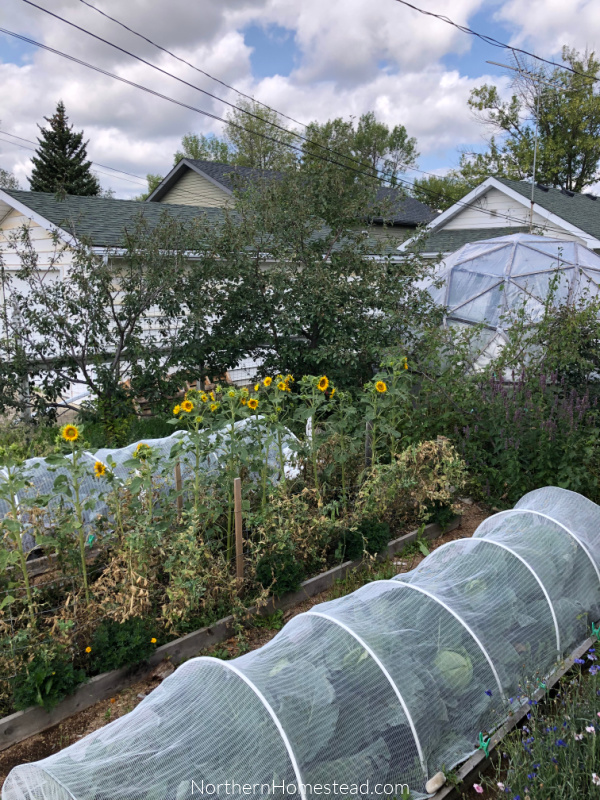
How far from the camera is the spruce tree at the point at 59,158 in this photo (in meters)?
30.3

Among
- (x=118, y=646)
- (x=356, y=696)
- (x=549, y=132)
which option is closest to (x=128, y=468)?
(x=118, y=646)

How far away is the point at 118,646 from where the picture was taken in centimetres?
328

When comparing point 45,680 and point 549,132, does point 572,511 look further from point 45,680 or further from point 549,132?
point 549,132

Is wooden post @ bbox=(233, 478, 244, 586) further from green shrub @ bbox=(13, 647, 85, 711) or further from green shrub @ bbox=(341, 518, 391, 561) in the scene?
green shrub @ bbox=(13, 647, 85, 711)

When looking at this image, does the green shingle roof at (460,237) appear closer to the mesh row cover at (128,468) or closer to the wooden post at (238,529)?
the mesh row cover at (128,468)

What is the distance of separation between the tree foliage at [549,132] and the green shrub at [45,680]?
3313cm

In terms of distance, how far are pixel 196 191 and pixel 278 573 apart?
19.6 m

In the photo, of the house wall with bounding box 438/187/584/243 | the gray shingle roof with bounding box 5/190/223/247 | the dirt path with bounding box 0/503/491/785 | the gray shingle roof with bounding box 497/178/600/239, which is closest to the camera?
the dirt path with bounding box 0/503/491/785

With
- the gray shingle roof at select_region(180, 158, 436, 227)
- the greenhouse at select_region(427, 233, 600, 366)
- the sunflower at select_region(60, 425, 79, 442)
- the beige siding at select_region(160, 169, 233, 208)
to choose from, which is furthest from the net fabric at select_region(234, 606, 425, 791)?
the beige siding at select_region(160, 169, 233, 208)

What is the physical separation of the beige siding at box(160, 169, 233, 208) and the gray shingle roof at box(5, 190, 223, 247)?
7339 mm

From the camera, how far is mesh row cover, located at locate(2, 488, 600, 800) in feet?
6.91

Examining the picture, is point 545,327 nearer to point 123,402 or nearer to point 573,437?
point 573,437

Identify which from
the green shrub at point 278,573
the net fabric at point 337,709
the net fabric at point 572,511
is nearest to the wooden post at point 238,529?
the green shrub at point 278,573

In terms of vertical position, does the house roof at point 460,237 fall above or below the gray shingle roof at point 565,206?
below
